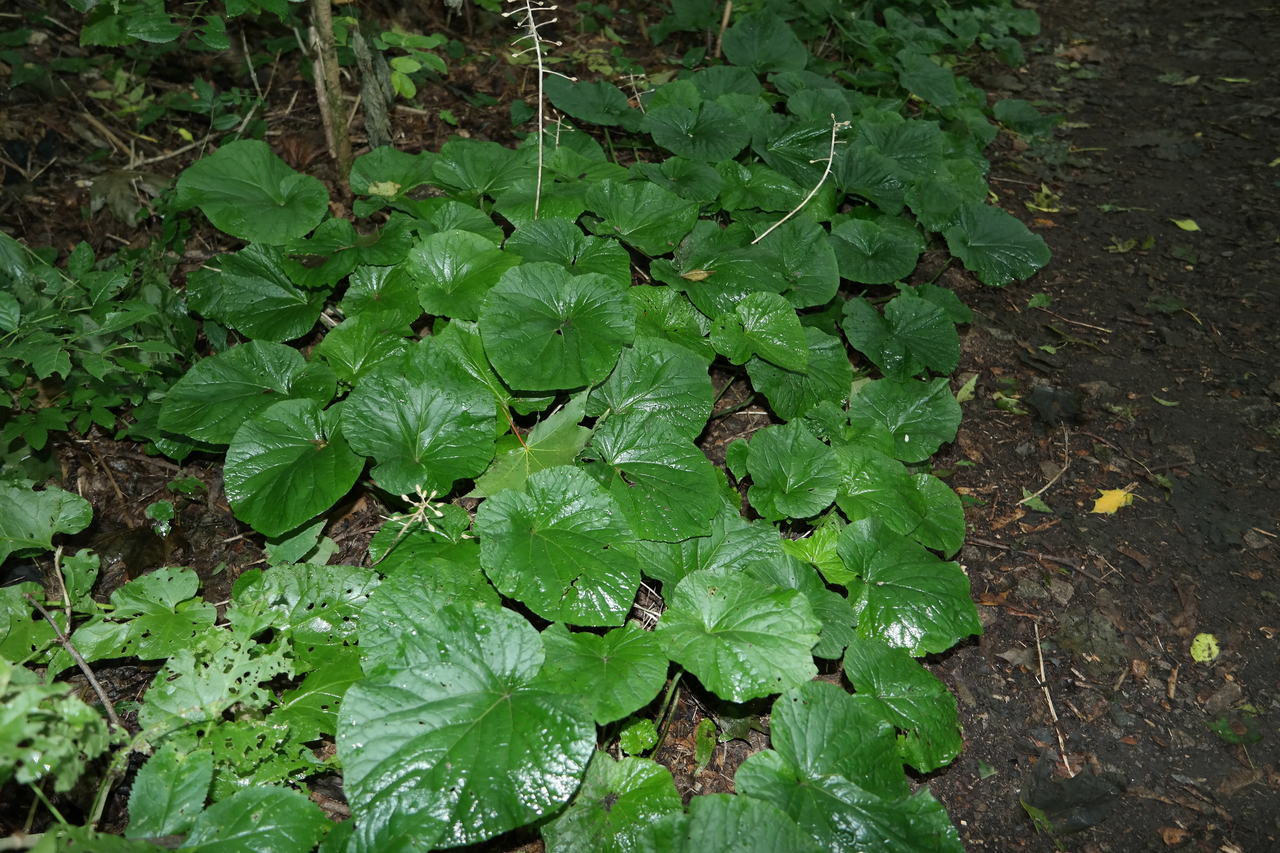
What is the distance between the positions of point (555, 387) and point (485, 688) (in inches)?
33.9

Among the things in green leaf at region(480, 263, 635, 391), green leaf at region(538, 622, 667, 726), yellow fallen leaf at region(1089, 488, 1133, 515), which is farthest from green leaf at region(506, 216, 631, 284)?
yellow fallen leaf at region(1089, 488, 1133, 515)

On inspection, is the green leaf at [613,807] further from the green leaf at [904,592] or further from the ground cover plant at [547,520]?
the green leaf at [904,592]

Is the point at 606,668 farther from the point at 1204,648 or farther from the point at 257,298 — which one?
the point at 1204,648

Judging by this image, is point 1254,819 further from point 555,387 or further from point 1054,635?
point 555,387

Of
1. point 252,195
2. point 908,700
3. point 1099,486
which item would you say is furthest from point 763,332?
point 252,195

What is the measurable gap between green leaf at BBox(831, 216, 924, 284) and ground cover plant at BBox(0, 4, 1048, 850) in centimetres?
1

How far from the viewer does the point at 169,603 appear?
81.4 inches

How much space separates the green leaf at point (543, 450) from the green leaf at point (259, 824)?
0.90 m

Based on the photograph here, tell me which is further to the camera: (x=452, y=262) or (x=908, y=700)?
(x=452, y=262)

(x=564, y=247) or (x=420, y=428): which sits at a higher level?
(x=564, y=247)

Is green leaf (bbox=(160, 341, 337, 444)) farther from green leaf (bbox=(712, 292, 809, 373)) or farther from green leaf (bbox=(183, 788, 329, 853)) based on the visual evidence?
green leaf (bbox=(712, 292, 809, 373))

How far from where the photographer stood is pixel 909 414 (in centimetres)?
269

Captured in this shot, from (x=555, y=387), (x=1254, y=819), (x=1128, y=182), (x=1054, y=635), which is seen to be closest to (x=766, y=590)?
(x=555, y=387)

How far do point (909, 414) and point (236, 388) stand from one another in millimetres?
2149
